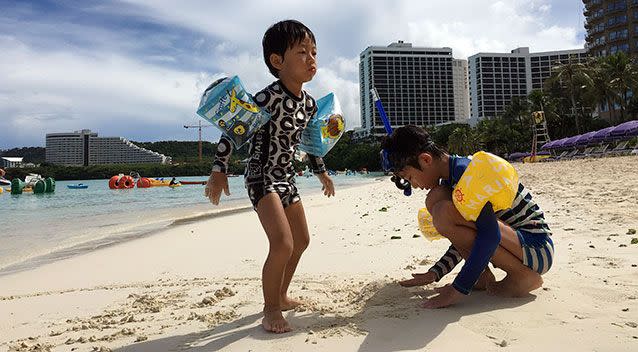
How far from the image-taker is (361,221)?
28.2 ft

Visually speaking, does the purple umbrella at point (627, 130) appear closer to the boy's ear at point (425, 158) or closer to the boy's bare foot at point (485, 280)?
the boy's bare foot at point (485, 280)

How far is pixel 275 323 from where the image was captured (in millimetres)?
2572

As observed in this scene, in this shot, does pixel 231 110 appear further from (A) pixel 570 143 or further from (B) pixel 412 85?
(B) pixel 412 85

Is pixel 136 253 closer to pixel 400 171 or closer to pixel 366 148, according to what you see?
pixel 400 171

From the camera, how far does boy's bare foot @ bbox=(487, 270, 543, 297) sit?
2.77m

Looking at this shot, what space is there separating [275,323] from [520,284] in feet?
5.22

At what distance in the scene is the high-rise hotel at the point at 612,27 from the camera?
68000mm

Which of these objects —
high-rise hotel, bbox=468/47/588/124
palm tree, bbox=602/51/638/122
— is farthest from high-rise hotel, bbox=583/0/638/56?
high-rise hotel, bbox=468/47/588/124

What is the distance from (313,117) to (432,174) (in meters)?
1.16

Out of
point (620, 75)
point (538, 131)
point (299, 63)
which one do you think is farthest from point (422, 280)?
point (538, 131)

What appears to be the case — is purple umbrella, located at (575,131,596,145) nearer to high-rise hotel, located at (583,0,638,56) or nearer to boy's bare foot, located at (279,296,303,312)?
high-rise hotel, located at (583,0,638,56)

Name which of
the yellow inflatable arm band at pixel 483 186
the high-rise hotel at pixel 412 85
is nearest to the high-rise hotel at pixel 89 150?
the high-rise hotel at pixel 412 85

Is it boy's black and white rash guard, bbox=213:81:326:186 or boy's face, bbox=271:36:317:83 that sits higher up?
boy's face, bbox=271:36:317:83

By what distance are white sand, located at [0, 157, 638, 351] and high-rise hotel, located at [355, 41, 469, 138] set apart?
98593 millimetres
